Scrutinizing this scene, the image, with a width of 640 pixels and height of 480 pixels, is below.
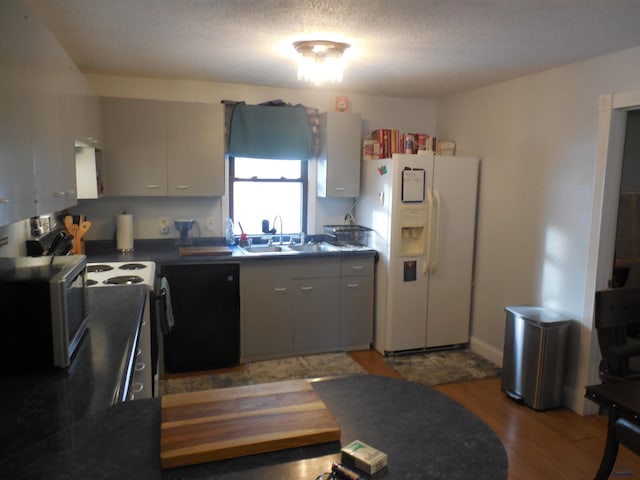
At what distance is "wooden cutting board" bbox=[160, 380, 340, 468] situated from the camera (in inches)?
38.8

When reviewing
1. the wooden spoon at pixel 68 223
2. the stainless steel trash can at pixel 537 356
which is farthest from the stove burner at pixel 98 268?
the stainless steel trash can at pixel 537 356

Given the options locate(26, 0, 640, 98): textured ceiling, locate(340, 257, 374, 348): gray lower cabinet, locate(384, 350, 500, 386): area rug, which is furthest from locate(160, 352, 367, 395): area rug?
locate(26, 0, 640, 98): textured ceiling

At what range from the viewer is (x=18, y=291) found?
1.50 metres

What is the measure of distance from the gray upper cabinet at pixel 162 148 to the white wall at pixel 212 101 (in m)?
0.30

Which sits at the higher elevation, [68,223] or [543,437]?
[68,223]

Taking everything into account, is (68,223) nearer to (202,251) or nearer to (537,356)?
(202,251)

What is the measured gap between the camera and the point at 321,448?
103cm

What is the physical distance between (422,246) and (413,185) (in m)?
0.53

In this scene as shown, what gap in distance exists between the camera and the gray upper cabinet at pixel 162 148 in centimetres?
363

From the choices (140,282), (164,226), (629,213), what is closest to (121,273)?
(140,282)

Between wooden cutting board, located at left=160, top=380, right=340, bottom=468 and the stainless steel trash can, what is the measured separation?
2.39 metres

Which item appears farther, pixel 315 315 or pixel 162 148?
pixel 315 315

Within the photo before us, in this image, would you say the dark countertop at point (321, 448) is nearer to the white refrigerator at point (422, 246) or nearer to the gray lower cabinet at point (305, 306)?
the gray lower cabinet at point (305, 306)

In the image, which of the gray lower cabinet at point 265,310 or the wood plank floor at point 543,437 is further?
the gray lower cabinet at point 265,310
